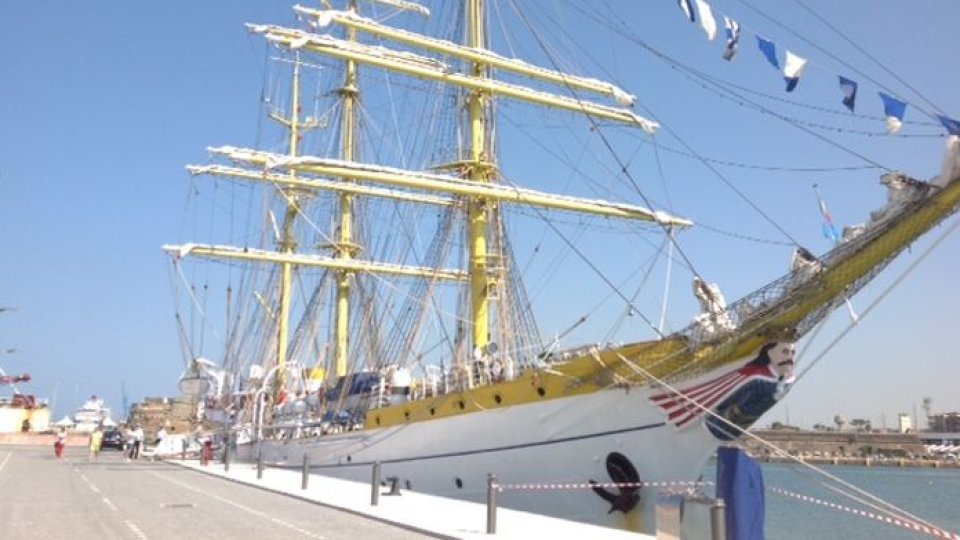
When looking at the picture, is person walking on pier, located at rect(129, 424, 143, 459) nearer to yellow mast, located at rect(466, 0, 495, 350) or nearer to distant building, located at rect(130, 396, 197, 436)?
yellow mast, located at rect(466, 0, 495, 350)

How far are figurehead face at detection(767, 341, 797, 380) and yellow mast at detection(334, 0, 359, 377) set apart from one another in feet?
75.1

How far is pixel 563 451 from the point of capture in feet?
47.5

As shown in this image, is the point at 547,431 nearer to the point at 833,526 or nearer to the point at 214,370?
the point at 833,526

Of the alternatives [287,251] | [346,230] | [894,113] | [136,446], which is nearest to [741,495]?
[894,113]

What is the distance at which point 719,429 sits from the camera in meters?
13.1

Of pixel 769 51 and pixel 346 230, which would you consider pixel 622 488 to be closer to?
pixel 769 51

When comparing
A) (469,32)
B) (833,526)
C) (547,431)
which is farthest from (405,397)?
(833,526)

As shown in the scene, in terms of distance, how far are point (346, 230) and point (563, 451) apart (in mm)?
22908

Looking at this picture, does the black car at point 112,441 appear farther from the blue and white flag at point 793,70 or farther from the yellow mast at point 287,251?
the blue and white flag at point 793,70

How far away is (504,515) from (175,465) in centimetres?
1615

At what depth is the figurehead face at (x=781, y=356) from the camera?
12.8m

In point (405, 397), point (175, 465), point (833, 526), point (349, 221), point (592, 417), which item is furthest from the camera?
point (349, 221)

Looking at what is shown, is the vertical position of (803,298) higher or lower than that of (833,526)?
higher

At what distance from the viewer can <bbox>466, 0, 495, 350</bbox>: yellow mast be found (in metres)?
21.8
